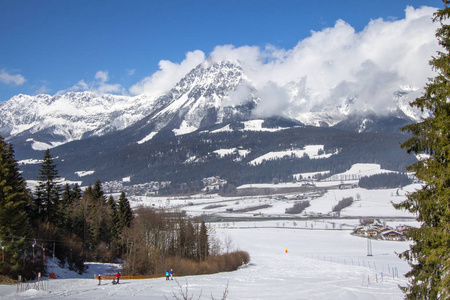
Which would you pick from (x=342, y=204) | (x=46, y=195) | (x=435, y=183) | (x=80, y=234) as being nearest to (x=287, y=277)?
(x=80, y=234)

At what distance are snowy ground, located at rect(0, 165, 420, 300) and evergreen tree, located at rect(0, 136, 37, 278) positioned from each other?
11.5 ft

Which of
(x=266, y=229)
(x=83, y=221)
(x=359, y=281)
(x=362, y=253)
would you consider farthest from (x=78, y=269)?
(x=266, y=229)

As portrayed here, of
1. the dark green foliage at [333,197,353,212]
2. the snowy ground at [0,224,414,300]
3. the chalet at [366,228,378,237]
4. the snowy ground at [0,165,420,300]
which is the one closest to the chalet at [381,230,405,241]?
the chalet at [366,228,378,237]

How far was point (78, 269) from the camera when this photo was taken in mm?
48625

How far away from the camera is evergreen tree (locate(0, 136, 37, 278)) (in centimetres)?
3528

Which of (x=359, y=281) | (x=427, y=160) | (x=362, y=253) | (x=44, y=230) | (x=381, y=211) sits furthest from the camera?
(x=381, y=211)

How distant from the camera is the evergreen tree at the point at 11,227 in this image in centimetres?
3528

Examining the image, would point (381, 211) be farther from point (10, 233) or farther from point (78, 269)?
point (10, 233)

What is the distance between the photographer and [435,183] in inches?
502

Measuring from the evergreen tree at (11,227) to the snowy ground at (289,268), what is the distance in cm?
350

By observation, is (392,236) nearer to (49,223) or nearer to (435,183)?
(49,223)

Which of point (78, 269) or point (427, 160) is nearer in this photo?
point (427, 160)

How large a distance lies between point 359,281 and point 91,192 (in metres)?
43.0

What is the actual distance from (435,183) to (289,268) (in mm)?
48157
